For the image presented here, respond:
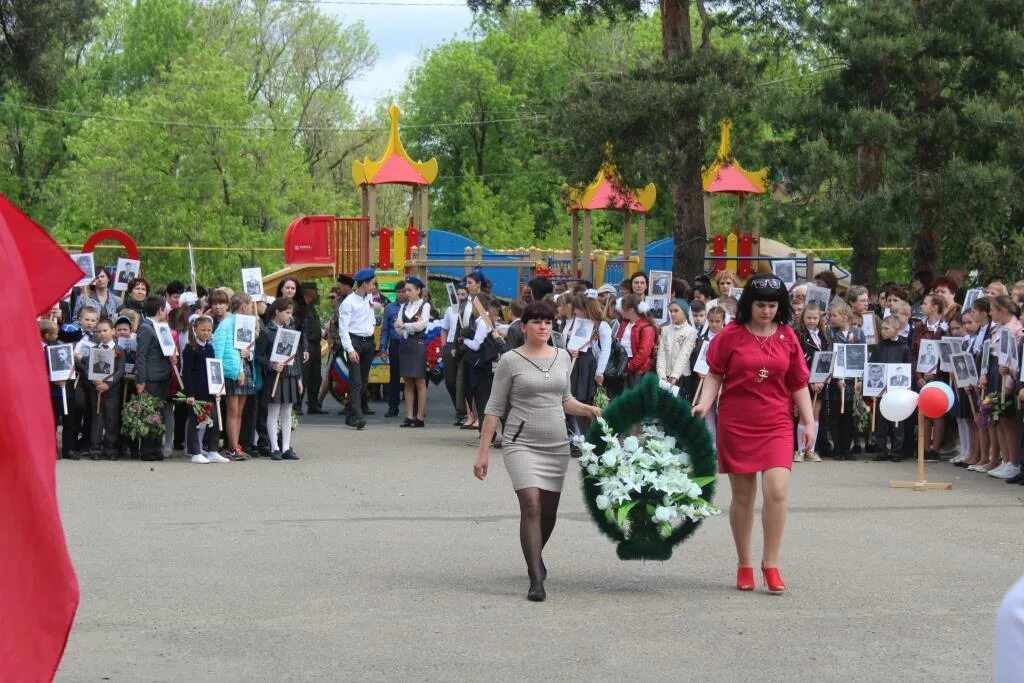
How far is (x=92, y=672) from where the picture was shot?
708 centimetres

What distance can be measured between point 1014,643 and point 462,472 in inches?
509

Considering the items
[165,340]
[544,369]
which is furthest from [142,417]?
[544,369]

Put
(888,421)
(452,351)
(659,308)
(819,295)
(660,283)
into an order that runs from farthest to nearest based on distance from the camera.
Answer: (660,283), (452,351), (819,295), (659,308), (888,421)

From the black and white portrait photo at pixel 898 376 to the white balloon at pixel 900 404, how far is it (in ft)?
5.69

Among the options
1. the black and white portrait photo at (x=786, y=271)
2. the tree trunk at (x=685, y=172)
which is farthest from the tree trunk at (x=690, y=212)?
the black and white portrait photo at (x=786, y=271)

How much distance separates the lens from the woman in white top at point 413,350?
20078 mm

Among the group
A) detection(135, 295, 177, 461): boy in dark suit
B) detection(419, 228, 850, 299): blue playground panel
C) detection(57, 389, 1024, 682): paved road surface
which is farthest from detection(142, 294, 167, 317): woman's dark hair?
detection(419, 228, 850, 299): blue playground panel

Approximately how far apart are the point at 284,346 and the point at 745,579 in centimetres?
804

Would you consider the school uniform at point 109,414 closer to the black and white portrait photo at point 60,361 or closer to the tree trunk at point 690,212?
the black and white portrait photo at point 60,361

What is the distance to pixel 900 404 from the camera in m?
14.1

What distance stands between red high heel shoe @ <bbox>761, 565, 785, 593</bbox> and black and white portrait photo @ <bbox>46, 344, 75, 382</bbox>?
→ 28.6ft

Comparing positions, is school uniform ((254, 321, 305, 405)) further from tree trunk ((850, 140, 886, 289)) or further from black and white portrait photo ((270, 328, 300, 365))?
tree trunk ((850, 140, 886, 289))

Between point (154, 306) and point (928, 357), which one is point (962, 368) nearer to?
point (928, 357)

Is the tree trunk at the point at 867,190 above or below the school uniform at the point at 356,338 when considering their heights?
above
